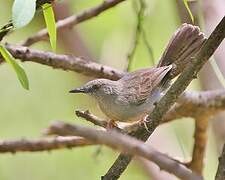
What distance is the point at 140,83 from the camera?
1828mm

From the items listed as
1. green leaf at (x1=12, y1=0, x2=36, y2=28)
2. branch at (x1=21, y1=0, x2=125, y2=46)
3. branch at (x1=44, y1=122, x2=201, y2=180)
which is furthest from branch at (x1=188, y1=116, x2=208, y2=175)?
branch at (x1=44, y1=122, x2=201, y2=180)

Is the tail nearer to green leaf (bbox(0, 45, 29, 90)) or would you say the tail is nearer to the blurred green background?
green leaf (bbox(0, 45, 29, 90))

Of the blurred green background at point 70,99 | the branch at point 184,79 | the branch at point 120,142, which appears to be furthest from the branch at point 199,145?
the branch at point 120,142

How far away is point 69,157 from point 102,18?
685mm

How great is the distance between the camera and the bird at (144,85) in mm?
1654

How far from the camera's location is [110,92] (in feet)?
6.13

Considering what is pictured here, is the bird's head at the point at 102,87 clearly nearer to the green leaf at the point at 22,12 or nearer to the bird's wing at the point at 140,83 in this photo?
the bird's wing at the point at 140,83

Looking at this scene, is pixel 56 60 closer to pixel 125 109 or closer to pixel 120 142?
pixel 125 109

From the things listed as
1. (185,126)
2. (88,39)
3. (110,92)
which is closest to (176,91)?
(110,92)

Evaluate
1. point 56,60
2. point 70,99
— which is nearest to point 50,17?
point 56,60

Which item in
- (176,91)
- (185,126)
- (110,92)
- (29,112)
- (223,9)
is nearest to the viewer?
(176,91)

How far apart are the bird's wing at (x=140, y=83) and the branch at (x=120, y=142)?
1.06 metres

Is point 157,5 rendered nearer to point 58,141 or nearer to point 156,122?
point 58,141

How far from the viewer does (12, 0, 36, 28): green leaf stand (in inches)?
39.8
